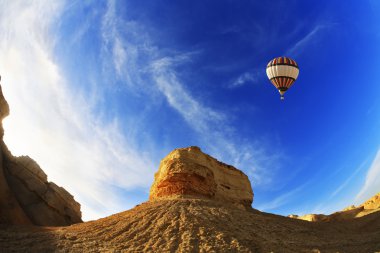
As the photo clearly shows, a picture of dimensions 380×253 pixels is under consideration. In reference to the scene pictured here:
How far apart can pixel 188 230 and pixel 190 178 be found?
911cm

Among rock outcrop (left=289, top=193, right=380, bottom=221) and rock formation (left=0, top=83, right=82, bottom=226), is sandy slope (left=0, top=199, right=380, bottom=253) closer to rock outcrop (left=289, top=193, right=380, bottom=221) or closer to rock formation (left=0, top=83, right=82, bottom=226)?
rock formation (left=0, top=83, right=82, bottom=226)

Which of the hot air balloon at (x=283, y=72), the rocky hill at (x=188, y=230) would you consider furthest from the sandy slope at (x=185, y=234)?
the hot air balloon at (x=283, y=72)

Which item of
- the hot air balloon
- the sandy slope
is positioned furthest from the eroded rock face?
the hot air balloon

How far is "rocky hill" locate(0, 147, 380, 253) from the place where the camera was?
26.4m

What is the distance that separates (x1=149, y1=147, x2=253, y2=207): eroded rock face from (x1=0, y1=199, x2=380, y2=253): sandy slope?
286 cm

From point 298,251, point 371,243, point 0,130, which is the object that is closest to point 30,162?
point 0,130

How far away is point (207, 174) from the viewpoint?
3869 cm

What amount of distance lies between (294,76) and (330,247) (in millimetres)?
20485

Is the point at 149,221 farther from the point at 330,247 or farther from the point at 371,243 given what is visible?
the point at 371,243

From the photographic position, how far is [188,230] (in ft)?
91.3

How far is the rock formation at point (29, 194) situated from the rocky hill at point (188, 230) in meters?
5.37

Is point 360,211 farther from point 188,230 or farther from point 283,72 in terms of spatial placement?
point 188,230

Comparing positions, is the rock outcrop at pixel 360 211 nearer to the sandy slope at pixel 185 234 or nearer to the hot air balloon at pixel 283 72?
the sandy slope at pixel 185 234

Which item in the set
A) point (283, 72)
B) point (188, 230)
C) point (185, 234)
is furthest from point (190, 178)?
point (283, 72)
